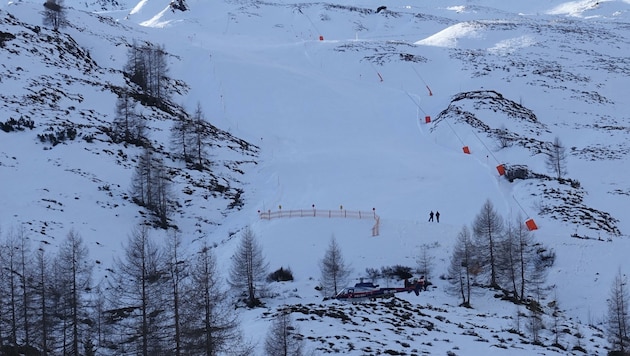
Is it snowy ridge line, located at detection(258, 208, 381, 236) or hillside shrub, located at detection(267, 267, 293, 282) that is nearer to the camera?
hillside shrub, located at detection(267, 267, 293, 282)

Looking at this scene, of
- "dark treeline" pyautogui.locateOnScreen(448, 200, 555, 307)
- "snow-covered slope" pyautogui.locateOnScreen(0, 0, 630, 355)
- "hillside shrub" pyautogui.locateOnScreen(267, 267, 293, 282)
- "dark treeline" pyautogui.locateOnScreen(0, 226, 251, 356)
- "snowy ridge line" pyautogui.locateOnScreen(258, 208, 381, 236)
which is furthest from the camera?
"snowy ridge line" pyautogui.locateOnScreen(258, 208, 381, 236)

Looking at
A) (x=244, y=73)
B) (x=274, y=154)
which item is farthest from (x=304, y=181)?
(x=244, y=73)

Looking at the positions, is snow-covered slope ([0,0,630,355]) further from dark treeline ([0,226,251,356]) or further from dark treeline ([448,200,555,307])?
dark treeline ([0,226,251,356])

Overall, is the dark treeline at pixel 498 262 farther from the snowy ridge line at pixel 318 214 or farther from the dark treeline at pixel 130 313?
the dark treeline at pixel 130 313

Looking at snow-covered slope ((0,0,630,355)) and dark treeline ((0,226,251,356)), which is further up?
snow-covered slope ((0,0,630,355))

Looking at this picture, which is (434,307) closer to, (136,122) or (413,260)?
(413,260)

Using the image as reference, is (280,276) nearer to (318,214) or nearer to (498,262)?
(318,214)

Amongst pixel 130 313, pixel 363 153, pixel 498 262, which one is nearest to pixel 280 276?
pixel 130 313

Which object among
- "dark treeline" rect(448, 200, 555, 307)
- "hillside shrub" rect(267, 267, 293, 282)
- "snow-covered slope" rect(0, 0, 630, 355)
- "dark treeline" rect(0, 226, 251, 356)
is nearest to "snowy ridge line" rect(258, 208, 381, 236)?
"snow-covered slope" rect(0, 0, 630, 355)
